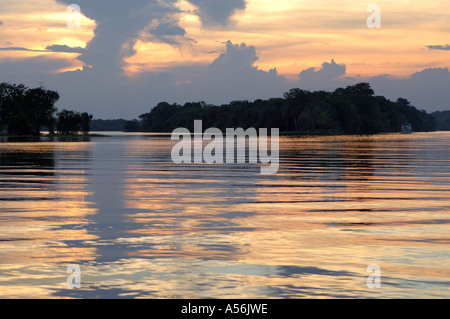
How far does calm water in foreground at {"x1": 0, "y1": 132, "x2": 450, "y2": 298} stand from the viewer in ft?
38.8

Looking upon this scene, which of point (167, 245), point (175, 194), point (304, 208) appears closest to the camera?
point (167, 245)

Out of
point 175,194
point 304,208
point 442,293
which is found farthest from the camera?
point 175,194

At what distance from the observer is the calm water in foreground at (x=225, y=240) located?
1182 centimetres

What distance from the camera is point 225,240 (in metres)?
16.3

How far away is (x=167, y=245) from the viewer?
50.9 ft

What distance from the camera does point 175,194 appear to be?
27.4 m

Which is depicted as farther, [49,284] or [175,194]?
[175,194]

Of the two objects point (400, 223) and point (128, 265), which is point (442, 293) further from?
point (400, 223)

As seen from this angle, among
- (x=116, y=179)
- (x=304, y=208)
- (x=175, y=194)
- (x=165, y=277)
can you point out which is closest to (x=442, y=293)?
(x=165, y=277)

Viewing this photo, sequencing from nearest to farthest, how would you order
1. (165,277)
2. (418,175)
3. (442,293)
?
1. (442,293)
2. (165,277)
3. (418,175)

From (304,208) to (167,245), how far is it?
8.20 m
